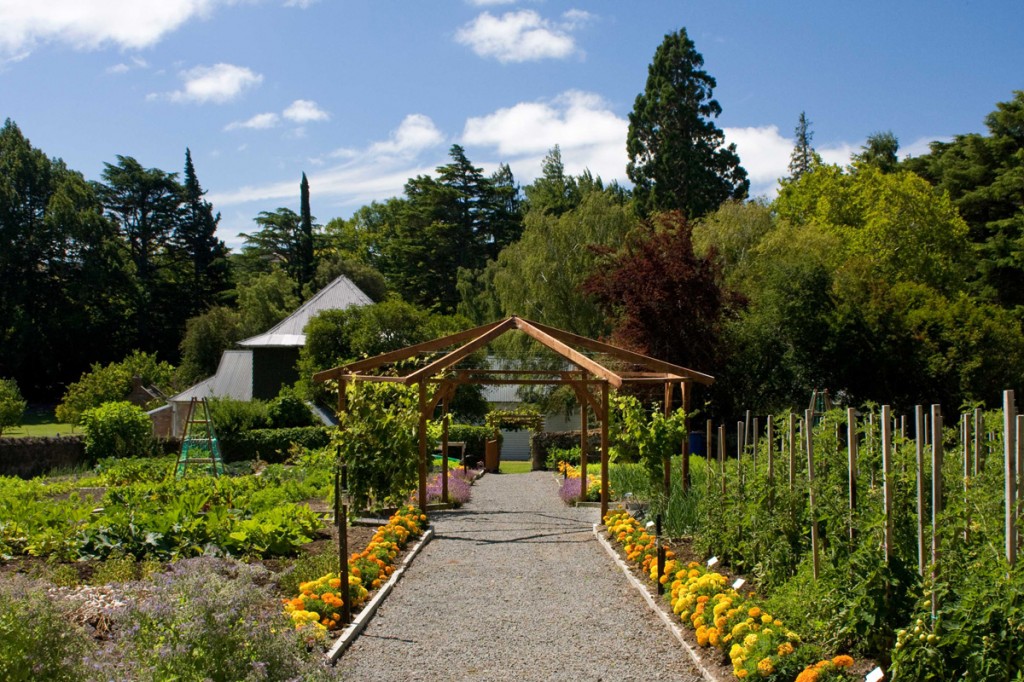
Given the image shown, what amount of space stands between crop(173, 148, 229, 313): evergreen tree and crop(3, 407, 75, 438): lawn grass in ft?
37.5

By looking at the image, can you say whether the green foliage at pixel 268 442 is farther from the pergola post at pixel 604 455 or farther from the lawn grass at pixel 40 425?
the lawn grass at pixel 40 425

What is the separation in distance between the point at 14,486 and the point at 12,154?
48156 millimetres

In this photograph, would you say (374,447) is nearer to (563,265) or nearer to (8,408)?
(563,265)

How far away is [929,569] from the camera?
525cm

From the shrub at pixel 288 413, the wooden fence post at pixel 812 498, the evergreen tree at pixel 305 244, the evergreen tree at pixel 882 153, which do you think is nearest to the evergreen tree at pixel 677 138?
the evergreen tree at pixel 882 153

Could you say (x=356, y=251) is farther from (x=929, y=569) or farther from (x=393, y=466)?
(x=929, y=569)

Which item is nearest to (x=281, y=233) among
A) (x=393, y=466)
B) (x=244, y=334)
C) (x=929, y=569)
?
(x=244, y=334)

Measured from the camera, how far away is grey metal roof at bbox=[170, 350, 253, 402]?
37750 millimetres

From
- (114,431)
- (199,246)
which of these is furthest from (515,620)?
(199,246)

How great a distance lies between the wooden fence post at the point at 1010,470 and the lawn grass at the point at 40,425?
4178 centimetres

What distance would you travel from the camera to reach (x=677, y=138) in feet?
137

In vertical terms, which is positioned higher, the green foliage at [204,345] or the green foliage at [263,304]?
the green foliage at [263,304]

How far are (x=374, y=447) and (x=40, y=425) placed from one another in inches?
1745

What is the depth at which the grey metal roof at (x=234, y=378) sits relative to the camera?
37.8 m
